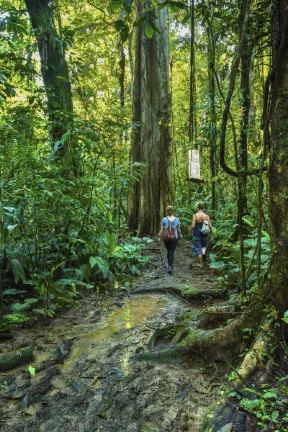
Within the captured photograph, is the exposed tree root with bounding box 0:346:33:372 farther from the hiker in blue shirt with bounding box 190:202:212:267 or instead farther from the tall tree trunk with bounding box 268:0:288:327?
the hiker in blue shirt with bounding box 190:202:212:267

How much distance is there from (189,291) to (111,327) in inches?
63.1

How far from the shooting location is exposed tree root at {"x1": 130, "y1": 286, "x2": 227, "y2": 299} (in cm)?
577

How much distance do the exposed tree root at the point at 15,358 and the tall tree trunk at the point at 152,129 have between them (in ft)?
24.9

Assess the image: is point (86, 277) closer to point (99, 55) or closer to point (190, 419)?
point (190, 419)

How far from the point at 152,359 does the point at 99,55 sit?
48.4 feet

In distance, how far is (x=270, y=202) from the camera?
3.29m

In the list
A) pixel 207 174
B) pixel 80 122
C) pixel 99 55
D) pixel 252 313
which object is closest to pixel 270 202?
pixel 252 313

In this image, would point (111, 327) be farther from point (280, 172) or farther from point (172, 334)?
point (280, 172)

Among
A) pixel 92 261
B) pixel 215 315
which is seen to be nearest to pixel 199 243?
pixel 92 261

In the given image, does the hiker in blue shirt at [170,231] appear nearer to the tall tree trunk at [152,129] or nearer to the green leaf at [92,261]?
the green leaf at [92,261]

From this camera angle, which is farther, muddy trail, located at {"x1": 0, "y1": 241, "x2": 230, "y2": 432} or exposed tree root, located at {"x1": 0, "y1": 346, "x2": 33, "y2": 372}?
exposed tree root, located at {"x1": 0, "y1": 346, "x2": 33, "y2": 372}

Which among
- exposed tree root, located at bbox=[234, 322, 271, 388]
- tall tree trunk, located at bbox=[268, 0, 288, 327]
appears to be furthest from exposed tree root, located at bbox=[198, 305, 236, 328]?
tall tree trunk, located at bbox=[268, 0, 288, 327]

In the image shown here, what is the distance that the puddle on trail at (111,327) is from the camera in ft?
13.6

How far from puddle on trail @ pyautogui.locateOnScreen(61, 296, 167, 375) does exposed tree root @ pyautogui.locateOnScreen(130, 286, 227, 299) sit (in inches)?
10.6
